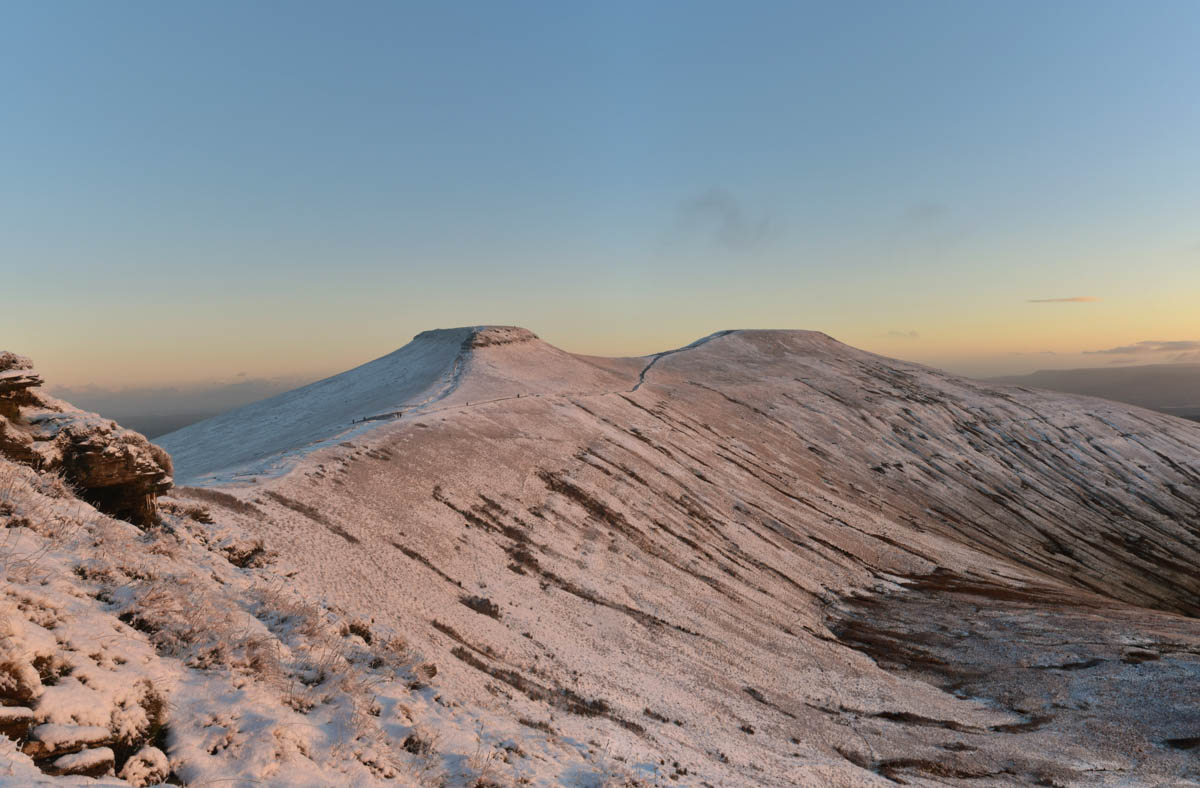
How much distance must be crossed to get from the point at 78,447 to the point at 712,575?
32.7 m

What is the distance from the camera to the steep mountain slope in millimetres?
21781

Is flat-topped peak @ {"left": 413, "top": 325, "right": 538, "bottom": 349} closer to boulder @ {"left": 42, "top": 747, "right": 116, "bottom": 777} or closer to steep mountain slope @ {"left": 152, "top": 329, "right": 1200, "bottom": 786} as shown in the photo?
steep mountain slope @ {"left": 152, "top": 329, "right": 1200, "bottom": 786}

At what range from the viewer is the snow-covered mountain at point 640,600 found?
1381cm

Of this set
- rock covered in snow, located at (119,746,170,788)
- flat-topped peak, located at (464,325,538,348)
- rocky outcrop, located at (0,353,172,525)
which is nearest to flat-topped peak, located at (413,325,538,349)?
flat-topped peak, located at (464,325,538,348)

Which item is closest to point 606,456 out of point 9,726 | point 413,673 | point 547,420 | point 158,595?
point 547,420

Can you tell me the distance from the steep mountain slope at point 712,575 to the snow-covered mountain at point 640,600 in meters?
0.21

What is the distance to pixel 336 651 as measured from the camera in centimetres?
1371

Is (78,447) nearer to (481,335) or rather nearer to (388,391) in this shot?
(388,391)

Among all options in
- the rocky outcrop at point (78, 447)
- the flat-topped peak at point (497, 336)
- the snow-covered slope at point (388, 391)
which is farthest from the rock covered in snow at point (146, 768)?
the flat-topped peak at point (497, 336)

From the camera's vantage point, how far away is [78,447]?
16.4 m

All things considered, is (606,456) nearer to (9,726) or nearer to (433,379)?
(433,379)

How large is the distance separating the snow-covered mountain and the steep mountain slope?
0.21m

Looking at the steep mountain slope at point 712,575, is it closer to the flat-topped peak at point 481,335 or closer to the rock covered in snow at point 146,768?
the flat-topped peak at point 481,335

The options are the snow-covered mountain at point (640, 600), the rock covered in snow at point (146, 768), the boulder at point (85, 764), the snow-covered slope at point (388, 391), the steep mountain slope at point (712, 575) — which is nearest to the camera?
the boulder at point (85, 764)
